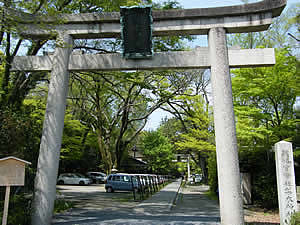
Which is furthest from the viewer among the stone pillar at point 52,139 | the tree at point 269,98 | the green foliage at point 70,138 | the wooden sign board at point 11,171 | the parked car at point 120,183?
the parked car at point 120,183

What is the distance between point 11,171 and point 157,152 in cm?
3420

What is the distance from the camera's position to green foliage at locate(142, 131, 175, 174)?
1553 inches

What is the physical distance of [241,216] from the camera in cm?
668

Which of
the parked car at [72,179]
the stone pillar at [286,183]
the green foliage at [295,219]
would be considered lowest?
the parked car at [72,179]

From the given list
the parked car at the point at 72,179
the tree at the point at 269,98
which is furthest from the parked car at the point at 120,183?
the tree at the point at 269,98

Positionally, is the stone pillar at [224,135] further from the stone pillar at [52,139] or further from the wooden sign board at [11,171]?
the wooden sign board at [11,171]

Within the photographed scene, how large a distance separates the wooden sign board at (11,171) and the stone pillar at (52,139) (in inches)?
51.2

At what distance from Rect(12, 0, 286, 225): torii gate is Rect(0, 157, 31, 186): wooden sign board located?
4.35 ft

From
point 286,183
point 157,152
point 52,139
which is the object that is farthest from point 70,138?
point 157,152

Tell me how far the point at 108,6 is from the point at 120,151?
57.6 ft

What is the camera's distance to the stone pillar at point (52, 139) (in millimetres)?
7191

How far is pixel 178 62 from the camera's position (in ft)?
25.5

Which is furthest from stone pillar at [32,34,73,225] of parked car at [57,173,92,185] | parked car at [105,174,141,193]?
parked car at [57,173,92,185]

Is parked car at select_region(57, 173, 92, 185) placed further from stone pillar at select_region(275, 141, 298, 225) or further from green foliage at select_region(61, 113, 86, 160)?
stone pillar at select_region(275, 141, 298, 225)
